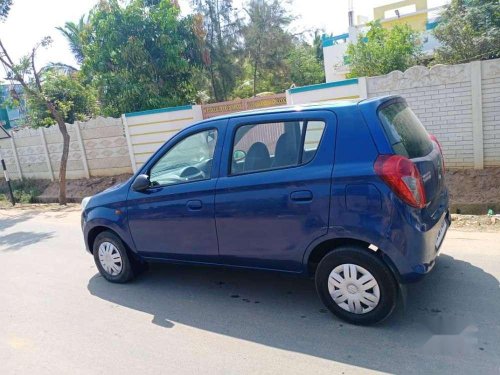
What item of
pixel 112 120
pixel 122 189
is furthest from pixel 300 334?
pixel 112 120

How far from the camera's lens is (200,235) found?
395 cm

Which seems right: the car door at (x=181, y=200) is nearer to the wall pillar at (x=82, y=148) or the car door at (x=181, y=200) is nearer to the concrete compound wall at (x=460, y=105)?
the concrete compound wall at (x=460, y=105)

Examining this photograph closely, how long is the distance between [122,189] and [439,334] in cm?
326

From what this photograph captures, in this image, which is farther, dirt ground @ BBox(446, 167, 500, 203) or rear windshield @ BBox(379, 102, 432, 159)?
dirt ground @ BBox(446, 167, 500, 203)

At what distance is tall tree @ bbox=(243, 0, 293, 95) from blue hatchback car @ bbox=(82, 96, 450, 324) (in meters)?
20.1

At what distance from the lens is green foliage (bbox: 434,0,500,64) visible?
1020 cm

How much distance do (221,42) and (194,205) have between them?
756 inches

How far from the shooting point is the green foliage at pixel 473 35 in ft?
33.4

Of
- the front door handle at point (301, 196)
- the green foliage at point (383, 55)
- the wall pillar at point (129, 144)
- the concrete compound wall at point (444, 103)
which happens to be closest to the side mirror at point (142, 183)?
the front door handle at point (301, 196)

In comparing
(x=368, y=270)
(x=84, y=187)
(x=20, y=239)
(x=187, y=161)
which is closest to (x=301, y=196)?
(x=368, y=270)

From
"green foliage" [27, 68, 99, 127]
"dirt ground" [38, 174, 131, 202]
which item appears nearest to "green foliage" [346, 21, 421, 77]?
"dirt ground" [38, 174, 131, 202]

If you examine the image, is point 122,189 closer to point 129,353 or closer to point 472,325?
point 129,353

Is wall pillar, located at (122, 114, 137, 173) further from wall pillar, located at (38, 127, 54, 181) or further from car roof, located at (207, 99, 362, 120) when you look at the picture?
car roof, located at (207, 99, 362, 120)

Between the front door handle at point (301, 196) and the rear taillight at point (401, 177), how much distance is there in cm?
55
